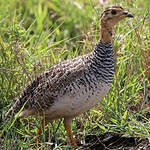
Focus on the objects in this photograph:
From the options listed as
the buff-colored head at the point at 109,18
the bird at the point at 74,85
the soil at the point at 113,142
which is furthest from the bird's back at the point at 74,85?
the soil at the point at 113,142

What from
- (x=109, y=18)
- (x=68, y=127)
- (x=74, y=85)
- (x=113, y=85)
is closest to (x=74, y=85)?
(x=74, y=85)

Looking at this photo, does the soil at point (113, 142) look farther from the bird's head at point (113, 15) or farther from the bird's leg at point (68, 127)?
the bird's head at point (113, 15)

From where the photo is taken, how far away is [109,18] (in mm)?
4266

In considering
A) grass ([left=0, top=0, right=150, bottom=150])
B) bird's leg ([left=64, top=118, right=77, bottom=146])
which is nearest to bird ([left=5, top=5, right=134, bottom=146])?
bird's leg ([left=64, top=118, right=77, bottom=146])

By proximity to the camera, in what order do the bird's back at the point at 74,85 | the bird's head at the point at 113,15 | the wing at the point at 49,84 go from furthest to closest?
the bird's head at the point at 113,15
the wing at the point at 49,84
the bird's back at the point at 74,85

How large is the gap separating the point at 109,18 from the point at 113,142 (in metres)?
1.35

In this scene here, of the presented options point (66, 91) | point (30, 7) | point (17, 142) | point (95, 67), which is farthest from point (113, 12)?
point (30, 7)

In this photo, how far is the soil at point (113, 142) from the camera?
13.3 ft

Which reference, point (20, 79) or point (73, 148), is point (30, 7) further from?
point (73, 148)

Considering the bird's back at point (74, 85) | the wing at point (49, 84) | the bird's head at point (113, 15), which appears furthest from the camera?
the bird's head at point (113, 15)

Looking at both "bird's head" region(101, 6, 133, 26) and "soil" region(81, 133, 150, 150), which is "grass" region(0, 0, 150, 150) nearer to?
"soil" region(81, 133, 150, 150)

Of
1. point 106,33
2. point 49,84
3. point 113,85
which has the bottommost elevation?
point 113,85

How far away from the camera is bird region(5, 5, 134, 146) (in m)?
4.02

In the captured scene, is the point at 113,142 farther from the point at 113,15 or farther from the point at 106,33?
the point at 113,15
